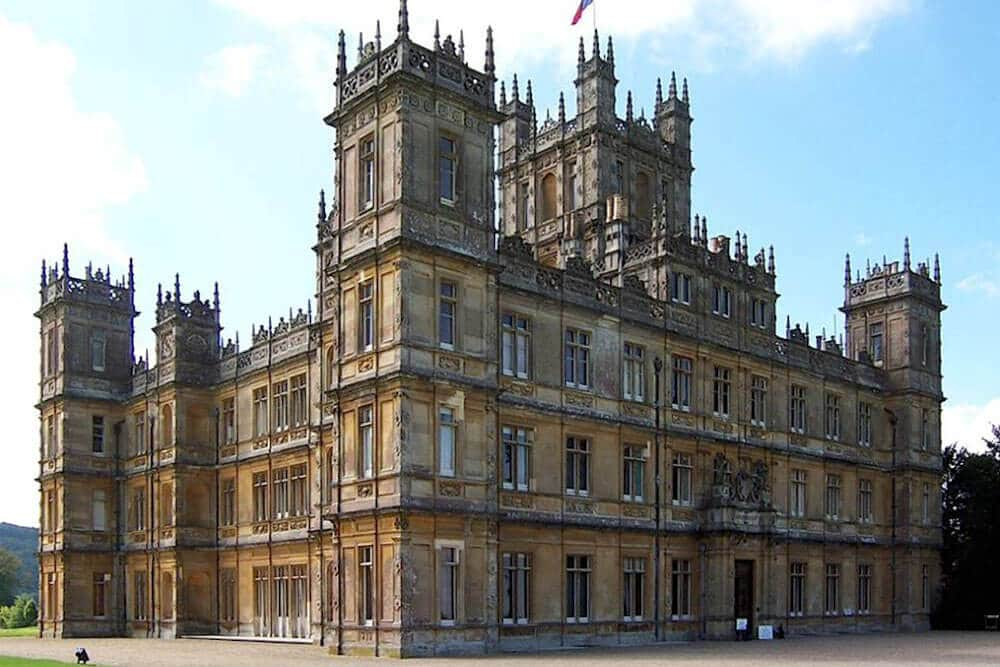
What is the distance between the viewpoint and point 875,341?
5319 cm

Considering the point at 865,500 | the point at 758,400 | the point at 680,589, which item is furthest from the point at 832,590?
the point at 680,589

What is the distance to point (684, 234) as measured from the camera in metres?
42.7

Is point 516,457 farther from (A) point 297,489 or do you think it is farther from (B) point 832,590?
(B) point 832,590

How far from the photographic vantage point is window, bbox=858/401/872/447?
50.6m

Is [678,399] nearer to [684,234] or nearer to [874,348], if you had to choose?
[684,234]

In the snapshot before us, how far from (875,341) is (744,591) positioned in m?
16.9

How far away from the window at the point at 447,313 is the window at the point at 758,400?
1609 cm

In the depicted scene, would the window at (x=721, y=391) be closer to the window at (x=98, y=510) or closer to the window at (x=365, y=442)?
the window at (x=365, y=442)

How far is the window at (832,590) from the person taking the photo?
154 feet

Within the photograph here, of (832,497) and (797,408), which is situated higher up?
(797,408)

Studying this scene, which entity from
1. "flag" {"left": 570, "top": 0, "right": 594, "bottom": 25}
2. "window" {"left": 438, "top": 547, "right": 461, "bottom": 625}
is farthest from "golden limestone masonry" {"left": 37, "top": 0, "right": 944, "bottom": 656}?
"flag" {"left": 570, "top": 0, "right": 594, "bottom": 25}

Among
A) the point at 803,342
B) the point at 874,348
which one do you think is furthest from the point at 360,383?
the point at 874,348

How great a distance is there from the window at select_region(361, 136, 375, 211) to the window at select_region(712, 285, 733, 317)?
15.4m

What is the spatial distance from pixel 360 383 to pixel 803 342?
883 inches
